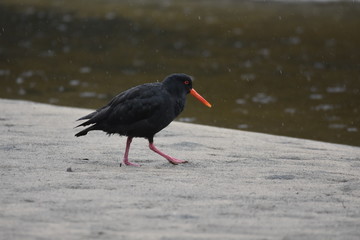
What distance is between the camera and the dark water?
15.2 m

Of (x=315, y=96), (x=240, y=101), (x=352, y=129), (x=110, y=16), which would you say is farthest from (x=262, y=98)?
(x=110, y=16)

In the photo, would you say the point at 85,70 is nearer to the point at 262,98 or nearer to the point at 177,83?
the point at 262,98

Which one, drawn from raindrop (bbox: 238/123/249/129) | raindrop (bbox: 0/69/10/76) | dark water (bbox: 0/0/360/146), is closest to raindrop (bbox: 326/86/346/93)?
dark water (bbox: 0/0/360/146)

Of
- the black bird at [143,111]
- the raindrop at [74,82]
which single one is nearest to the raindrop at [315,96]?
the raindrop at [74,82]

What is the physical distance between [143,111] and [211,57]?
15.4 metres

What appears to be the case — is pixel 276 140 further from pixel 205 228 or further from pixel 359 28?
pixel 359 28

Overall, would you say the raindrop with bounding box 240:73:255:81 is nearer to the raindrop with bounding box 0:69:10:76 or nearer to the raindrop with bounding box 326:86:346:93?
the raindrop with bounding box 326:86:346:93

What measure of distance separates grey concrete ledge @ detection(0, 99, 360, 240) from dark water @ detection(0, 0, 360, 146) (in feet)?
18.2

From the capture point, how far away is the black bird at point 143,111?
266 inches

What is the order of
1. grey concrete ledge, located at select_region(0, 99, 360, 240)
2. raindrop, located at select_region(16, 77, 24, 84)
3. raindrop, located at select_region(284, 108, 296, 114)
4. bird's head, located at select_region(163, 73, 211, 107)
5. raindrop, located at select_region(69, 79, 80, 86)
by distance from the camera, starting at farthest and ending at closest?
raindrop, located at select_region(16, 77, 24, 84) → raindrop, located at select_region(69, 79, 80, 86) → raindrop, located at select_region(284, 108, 296, 114) → bird's head, located at select_region(163, 73, 211, 107) → grey concrete ledge, located at select_region(0, 99, 360, 240)

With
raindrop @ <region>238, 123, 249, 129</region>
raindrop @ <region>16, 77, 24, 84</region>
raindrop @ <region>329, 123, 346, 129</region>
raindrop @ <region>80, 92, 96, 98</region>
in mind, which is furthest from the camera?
raindrop @ <region>16, 77, 24, 84</region>

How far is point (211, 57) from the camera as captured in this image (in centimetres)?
2194

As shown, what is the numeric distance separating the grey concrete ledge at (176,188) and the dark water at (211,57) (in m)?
5.55

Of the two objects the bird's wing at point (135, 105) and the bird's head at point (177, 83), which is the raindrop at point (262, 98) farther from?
the bird's wing at point (135, 105)
